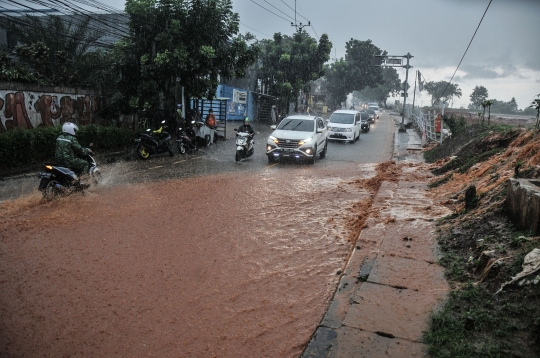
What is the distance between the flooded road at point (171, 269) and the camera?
3625 millimetres

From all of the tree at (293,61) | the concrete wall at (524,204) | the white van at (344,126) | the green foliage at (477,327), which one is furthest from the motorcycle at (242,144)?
the tree at (293,61)

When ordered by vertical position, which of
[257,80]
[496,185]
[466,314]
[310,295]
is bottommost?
[310,295]

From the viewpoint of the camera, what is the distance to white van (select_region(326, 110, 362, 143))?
21.6 metres

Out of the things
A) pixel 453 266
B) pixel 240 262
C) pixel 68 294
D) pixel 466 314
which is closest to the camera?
pixel 466 314

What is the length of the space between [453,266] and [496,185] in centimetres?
264

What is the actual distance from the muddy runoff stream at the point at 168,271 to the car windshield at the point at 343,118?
46.1 ft

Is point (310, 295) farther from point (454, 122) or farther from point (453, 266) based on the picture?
point (454, 122)

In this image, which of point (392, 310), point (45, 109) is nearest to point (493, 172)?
point (392, 310)

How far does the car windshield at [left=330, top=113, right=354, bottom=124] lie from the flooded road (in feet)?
43.6

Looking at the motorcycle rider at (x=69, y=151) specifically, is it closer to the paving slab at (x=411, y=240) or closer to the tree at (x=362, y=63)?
the paving slab at (x=411, y=240)

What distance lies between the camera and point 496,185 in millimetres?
6766

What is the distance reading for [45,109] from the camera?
43.0 ft

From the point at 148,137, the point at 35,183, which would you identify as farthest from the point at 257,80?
the point at 35,183

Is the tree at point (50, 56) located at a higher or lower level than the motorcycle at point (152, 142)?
higher
